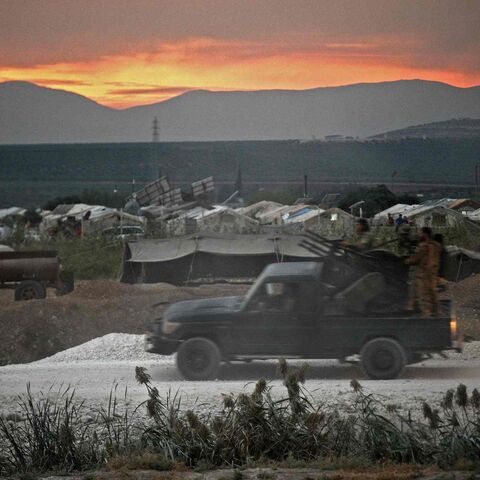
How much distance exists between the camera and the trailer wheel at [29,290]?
17188 millimetres

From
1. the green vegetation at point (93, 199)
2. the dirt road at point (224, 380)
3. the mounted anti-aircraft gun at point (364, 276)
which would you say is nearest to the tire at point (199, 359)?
the dirt road at point (224, 380)

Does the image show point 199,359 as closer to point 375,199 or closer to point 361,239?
point 361,239

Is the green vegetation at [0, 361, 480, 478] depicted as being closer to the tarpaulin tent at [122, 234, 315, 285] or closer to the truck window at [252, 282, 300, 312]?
the truck window at [252, 282, 300, 312]

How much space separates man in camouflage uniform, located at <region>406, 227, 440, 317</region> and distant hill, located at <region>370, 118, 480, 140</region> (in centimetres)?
282

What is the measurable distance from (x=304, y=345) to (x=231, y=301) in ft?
2.95

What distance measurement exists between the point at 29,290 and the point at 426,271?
24.3ft

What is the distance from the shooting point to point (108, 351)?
13969 mm

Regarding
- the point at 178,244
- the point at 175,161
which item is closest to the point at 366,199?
the point at 178,244

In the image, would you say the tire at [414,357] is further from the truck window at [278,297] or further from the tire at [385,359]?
the truck window at [278,297]

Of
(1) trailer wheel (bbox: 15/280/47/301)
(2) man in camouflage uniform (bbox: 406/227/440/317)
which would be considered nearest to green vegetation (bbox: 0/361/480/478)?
(2) man in camouflage uniform (bbox: 406/227/440/317)

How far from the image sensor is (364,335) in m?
10.7

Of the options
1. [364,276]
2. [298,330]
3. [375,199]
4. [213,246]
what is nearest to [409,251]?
[364,276]

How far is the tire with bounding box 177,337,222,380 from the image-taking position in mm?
10797

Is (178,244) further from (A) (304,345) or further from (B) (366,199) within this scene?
(A) (304,345)
